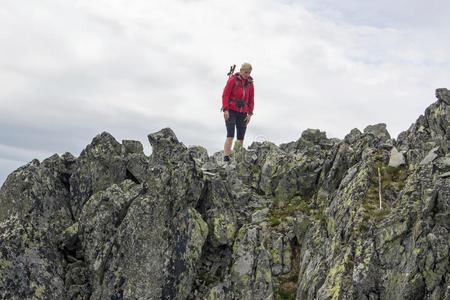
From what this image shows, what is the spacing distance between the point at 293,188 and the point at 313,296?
10.2 metres

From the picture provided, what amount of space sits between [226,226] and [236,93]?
423 inches

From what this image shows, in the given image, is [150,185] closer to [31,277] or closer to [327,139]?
[31,277]

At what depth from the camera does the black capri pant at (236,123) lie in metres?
25.9

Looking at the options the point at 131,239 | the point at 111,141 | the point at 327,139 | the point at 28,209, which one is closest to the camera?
the point at 131,239

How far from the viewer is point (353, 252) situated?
47.5 feet

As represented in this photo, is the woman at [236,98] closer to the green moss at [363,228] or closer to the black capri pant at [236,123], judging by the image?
the black capri pant at [236,123]

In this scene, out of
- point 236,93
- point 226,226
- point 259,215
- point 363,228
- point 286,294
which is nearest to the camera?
point 363,228

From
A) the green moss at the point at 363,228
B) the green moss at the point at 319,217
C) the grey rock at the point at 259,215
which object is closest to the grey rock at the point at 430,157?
the green moss at the point at 363,228

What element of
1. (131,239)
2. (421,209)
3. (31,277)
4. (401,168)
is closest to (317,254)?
(421,209)

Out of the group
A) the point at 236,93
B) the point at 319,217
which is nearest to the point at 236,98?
the point at 236,93

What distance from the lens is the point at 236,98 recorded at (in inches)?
1019

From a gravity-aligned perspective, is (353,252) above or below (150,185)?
below

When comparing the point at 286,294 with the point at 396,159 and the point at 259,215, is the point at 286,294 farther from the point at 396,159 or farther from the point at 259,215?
the point at 396,159

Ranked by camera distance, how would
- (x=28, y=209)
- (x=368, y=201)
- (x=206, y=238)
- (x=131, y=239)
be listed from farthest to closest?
(x=28, y=209)
(x=206, y=238)
(x=131, y=239)
(x=368, y=201)
